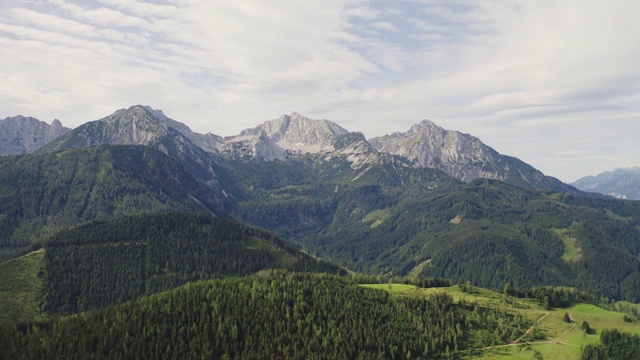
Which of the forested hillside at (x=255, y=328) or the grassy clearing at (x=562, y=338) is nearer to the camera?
the forested hillside at (x=255, y=328)

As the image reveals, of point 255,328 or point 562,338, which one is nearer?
point 255,328

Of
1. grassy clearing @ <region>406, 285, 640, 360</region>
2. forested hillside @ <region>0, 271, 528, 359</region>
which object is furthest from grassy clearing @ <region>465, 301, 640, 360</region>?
forested hillside @ <region>0, 271, 528, 359</region>

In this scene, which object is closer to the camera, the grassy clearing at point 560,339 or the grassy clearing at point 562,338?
the grassy clearing at point 562,338

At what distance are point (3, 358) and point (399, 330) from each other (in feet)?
461

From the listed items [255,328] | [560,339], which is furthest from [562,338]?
[255,328]

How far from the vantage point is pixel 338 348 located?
518ft

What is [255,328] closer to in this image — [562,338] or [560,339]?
[560,339]

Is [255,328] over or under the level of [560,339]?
over

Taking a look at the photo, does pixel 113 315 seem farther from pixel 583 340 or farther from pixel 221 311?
pixel 583 340

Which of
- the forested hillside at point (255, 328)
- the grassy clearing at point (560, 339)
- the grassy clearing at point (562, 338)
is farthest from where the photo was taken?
the grassy clearing at point (560, 339)

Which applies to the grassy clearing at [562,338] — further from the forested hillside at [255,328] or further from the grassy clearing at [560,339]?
the forested hillside at [255,328]

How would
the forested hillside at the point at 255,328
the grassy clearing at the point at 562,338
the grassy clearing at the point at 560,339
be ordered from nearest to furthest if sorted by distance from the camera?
the forested hillside at the point at 255,328 → the grassy clearing at the point at 562,338 → the grassy clearing at the point at 560,339

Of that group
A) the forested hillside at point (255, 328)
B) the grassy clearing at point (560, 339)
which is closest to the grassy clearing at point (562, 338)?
the grassy clearing at point (560, 339)

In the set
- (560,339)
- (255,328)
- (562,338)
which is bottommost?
(560,339)
